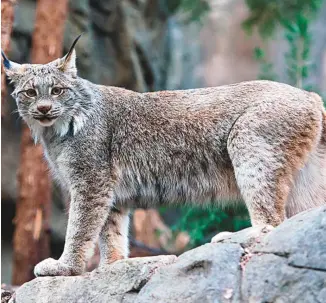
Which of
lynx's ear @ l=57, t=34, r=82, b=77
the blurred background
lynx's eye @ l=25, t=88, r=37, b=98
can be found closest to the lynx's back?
lynx's ear @ l=57, t=34, r=82, b=77

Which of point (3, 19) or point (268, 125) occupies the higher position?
point (3, 19)

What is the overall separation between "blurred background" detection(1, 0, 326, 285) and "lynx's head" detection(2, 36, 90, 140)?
5.55ft

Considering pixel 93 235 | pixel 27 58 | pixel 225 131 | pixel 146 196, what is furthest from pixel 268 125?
pixel 27 58

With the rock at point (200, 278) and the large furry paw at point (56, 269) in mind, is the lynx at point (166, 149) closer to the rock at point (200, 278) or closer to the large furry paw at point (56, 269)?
the large furry paw at point (56, 269)

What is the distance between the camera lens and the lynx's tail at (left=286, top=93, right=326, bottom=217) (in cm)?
562

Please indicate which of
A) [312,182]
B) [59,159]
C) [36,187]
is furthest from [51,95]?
[36,187]

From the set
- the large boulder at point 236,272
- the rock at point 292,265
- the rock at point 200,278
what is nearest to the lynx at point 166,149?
the large boulder at point 236,272

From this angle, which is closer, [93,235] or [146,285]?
[146,285]

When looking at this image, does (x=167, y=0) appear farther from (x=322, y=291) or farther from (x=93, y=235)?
(x=322, y=291)

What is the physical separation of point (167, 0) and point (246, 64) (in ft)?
29.7

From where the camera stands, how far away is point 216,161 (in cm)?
567

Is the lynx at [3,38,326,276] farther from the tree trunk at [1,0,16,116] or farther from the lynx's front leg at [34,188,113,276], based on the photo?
the tree trunk at [1,0,16,116]

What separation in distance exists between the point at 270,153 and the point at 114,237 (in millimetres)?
1516

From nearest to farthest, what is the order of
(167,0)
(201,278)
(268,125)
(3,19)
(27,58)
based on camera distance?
(201,278)
(268,125)
(3,19)
(27,58)
(167,0)
